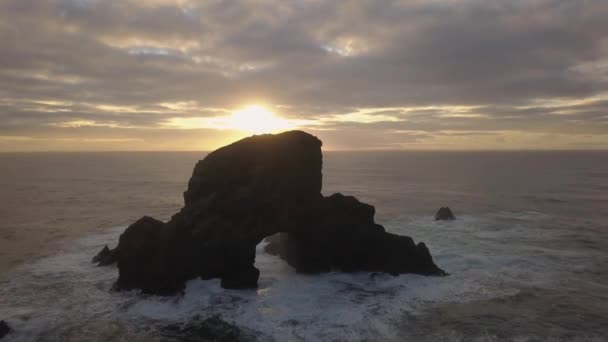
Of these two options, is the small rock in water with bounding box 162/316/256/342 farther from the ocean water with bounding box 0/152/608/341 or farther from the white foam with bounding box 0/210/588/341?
the white foam with bounding box 0/210/588/341

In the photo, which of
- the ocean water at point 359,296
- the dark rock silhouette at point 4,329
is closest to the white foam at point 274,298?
the ocean water at point 359,296

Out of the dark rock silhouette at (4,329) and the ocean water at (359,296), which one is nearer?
the dark rock silhouette at (4,329)

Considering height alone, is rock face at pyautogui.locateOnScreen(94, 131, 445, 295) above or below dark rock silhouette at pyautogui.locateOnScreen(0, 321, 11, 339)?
above

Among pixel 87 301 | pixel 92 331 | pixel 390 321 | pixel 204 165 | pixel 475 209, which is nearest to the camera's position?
pixel 92 331

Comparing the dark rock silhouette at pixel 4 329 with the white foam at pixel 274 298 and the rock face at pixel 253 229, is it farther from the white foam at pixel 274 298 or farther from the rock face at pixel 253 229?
the rock face at pixel 253 229

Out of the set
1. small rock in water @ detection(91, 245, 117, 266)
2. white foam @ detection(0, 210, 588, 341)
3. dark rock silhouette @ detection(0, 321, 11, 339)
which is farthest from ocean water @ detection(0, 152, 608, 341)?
small rock in water @ detection(91, 245, 117, 266)

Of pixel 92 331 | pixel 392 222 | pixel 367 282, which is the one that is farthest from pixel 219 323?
pixel 392 222

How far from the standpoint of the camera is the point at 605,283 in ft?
87.8

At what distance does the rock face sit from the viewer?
25.2 meters

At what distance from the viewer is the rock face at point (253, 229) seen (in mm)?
25188

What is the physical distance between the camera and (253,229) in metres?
26.0

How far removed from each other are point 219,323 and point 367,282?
10545 millimetres

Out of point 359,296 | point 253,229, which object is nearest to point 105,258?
point 253,229

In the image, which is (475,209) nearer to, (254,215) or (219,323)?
(254,215)
